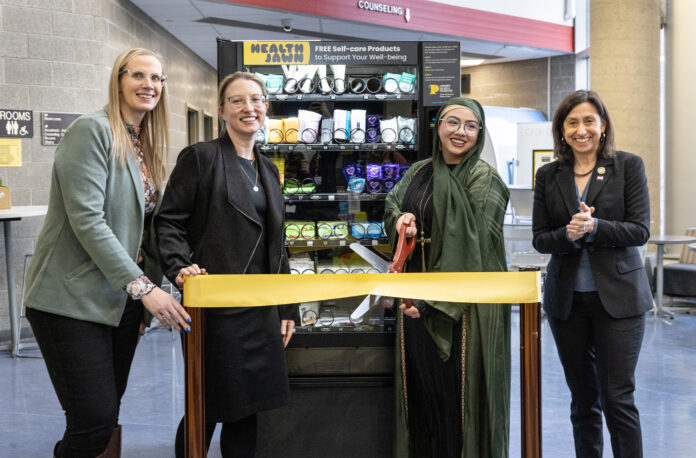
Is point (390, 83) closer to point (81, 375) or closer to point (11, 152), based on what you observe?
point (81, 375)

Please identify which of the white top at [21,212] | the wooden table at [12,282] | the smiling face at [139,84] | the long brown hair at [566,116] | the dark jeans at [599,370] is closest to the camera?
the smiling face at [139,84]

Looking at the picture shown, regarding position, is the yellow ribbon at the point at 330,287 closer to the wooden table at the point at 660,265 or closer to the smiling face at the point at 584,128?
the smiling face at the point at 584,128

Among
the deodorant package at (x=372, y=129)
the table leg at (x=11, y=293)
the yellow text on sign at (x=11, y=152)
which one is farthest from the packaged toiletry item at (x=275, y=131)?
→ the yellow text on sign at (x=11, y=152)

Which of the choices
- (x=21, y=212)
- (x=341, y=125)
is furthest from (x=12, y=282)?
(x=341, y=125)

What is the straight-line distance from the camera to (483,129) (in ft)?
8.79

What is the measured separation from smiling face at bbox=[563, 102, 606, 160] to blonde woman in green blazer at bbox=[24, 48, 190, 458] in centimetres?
158

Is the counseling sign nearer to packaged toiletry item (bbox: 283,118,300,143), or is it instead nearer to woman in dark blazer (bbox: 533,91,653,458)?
packaged toiletry item (bbox: 283,118,300,143)

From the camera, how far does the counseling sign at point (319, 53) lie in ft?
11.6

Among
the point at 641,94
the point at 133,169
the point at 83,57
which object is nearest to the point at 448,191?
the point at 133,169

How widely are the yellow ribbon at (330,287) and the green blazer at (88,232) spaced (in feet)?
0.80

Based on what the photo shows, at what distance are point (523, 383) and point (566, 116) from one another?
1.24 metres

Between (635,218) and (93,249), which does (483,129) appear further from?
(93,249)

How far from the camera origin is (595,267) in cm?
262

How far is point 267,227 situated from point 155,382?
2794 millimetres
